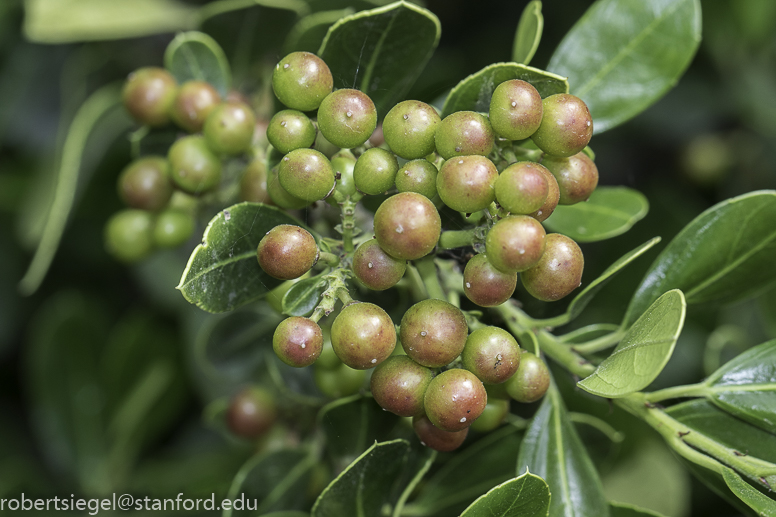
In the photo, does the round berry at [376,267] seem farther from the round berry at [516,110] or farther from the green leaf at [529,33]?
the green leaf at [529,33]

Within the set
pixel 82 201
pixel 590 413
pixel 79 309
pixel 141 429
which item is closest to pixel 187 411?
pixel 141 429

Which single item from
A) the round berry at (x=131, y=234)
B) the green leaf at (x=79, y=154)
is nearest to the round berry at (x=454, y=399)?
the round berry at (x=131, y=234)

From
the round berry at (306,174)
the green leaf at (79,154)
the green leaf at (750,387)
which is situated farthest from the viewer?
the green leaf at (79,154)

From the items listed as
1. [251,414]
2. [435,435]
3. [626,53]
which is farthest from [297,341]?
[626,53]

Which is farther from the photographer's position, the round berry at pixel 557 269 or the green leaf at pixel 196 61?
the green leaf at pixel 196 61

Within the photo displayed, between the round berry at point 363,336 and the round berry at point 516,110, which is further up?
the round berry at point 516,110

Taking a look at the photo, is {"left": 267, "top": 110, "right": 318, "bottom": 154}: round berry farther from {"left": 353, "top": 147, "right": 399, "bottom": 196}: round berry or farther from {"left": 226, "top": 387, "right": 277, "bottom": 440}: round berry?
{"left": 226, "top": 387, "right": 277, "bottom": 440}: round berry

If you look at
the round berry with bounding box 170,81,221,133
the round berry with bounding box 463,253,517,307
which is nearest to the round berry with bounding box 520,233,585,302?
the round berry with bounding box 463,253,517,307
